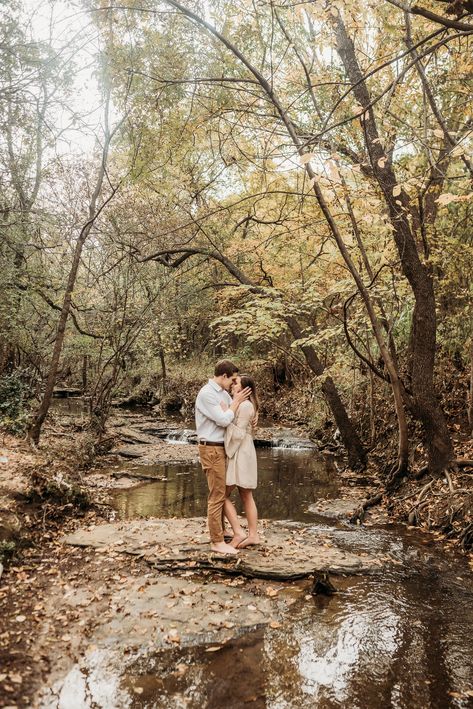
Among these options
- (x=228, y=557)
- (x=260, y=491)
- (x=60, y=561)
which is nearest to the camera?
(x=228, y=557)

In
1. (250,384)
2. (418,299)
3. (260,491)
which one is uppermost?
(418,299)

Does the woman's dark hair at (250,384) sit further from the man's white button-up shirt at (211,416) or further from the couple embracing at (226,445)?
the man's white button-up shirt at (211,416)

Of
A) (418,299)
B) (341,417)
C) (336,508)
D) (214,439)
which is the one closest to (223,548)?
(214,439)

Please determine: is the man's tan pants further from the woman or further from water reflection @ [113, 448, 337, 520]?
water reflection @ [113, 448, 337, 520]

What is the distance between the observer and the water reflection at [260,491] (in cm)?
986

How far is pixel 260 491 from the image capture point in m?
11.5

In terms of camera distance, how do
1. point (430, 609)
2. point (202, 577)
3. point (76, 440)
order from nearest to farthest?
point (430, 609) → point (202, 577) → point (76, 440)

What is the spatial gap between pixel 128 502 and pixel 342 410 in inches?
237

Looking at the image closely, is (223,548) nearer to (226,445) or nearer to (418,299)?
(226,445)

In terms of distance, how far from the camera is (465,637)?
15.4 feet

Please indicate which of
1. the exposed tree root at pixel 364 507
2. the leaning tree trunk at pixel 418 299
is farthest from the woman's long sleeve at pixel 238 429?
the leaning tree trunk at pixel 418 299

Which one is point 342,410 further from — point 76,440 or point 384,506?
point 76,440

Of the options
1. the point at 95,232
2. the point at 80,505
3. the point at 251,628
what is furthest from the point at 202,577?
the point at 95,232

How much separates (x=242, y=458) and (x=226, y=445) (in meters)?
0.27
